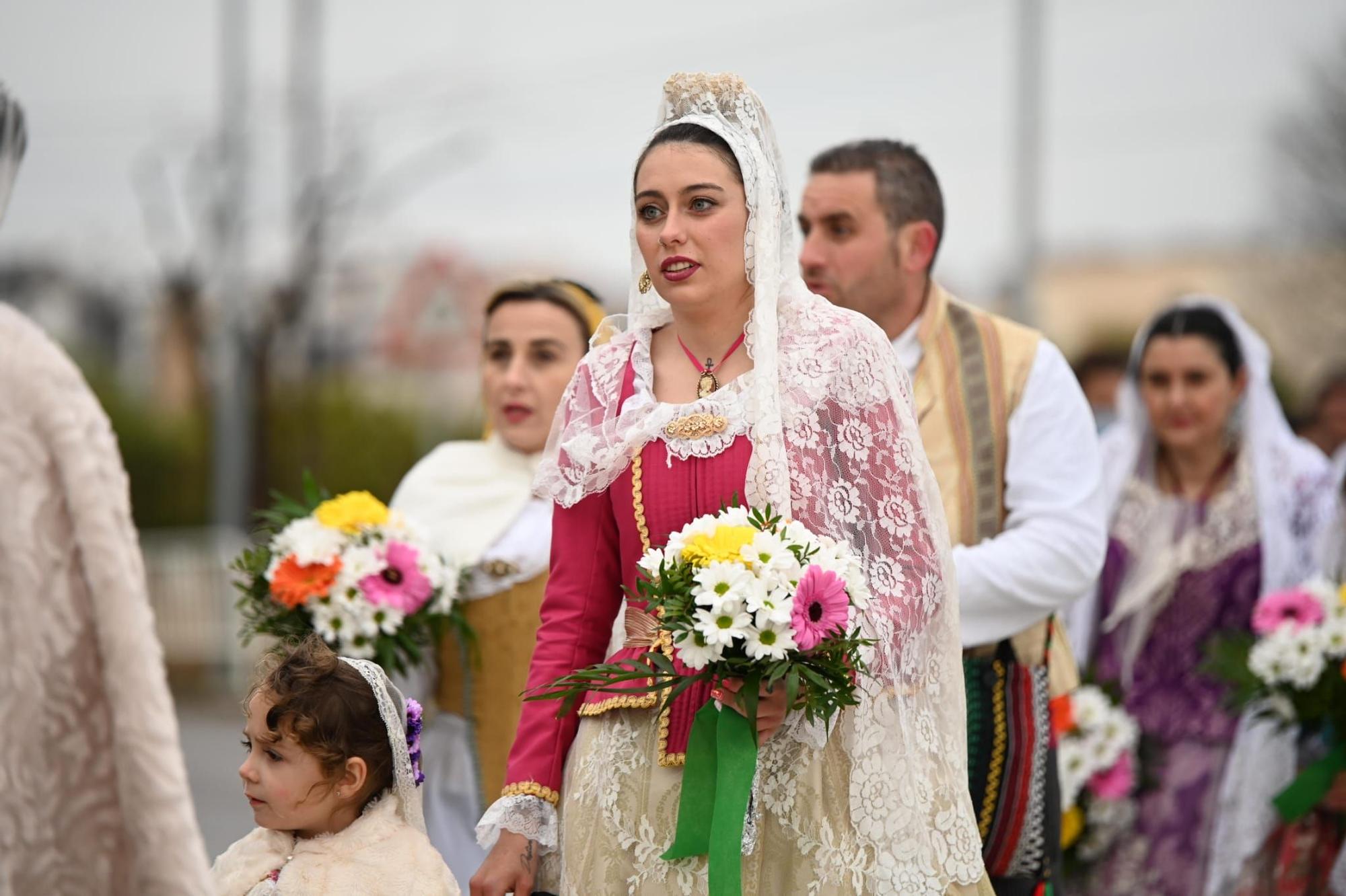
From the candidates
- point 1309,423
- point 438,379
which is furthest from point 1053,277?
point 1309,423

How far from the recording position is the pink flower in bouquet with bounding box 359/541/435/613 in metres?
5.34

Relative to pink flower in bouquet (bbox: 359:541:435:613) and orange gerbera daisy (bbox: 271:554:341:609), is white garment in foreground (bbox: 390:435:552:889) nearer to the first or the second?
pink flower in bouquet (bbox: 359:541:435:613)

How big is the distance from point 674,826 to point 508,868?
38 centimetres

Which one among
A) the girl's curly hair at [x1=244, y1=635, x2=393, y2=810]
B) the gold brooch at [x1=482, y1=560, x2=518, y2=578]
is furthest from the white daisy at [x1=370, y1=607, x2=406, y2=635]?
the girl's curly hair at [x1=244, y1=635, x2=393, y2=810]

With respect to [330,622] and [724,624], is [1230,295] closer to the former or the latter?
[330,622]

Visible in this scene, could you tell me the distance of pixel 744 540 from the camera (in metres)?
3.36

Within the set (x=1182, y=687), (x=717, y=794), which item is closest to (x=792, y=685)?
(x=717, y=794)

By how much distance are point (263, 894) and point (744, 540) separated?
1.40 meters

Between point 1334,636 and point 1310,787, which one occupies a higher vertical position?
point 1334,636

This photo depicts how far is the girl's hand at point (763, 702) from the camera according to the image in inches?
134

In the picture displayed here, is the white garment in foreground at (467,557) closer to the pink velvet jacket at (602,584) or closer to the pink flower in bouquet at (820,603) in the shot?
the pink velvet jacket at (602,584)

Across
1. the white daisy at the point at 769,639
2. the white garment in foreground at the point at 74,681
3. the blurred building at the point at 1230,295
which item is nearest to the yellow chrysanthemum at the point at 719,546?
the white daisy at the point at 769,639

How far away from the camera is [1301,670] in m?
6.32

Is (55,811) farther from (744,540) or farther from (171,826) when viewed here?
(744,540)
